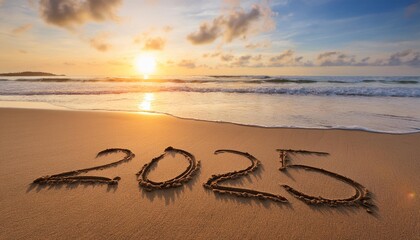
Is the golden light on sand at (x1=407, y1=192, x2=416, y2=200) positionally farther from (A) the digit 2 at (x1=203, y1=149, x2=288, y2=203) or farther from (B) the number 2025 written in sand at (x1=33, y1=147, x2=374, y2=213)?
(A) the digit 2 at (x1=203, y1=149, x2=288, y2=203)

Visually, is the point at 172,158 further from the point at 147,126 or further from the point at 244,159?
the point at 147,126

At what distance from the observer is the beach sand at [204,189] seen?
1.99m

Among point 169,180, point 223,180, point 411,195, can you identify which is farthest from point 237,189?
point 411,195

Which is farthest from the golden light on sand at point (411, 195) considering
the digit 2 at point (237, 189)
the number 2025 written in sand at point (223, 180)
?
the digit 2 at point (237, 189)

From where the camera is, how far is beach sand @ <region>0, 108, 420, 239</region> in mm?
1985

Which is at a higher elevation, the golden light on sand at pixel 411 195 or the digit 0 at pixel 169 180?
the digit 0 at pixel 169 180

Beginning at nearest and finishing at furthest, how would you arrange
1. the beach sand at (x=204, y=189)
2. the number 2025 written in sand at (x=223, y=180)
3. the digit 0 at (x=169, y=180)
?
the beach sand at (x=204, y=189) → the number 2025 written in sand at (x=223, y=180) → the digit 0 at (x=169, y=180)

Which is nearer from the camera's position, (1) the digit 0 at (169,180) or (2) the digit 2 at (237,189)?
(2) the digit 2 at (237,189)

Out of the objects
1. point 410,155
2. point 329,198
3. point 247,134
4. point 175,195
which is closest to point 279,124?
point 247,134

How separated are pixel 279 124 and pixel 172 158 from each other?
3.10m

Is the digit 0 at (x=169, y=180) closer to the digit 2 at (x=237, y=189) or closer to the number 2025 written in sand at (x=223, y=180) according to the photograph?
the number 2025 written in sand at (x=223, y=180)

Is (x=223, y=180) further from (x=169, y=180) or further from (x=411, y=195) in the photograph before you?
(x=411, y=195)

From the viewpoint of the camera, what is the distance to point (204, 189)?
262cm

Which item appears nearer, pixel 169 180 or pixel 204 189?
pixel 204 189
